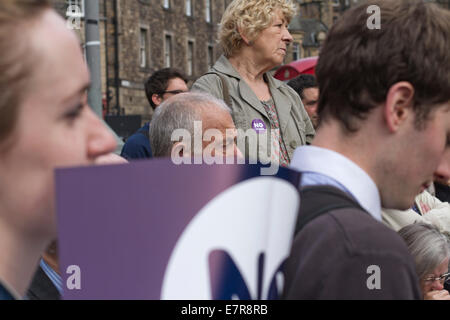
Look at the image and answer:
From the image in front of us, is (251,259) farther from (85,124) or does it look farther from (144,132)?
(144,132)

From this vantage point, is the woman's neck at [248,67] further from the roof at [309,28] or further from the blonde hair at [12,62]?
the roof at [309,28]

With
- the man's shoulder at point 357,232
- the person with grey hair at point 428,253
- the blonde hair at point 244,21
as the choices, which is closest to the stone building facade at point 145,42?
the blonde hair at point 244,21

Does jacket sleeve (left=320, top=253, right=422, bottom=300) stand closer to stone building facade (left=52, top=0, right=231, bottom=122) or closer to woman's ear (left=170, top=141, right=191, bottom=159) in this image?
woman's ear (left=170, top=141, right=191, bottom=159)

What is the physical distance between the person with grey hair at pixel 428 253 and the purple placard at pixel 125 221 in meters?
2.17

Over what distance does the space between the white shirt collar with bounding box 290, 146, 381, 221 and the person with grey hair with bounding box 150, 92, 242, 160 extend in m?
1.18

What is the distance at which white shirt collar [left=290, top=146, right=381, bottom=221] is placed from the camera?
1.63m

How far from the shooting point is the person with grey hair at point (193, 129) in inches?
113

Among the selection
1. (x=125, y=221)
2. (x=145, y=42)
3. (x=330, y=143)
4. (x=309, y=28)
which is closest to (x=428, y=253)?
(x=330, y=143)

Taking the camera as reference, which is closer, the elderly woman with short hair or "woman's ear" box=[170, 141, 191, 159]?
"woman's ear" box=[170, 141, 191, 159]

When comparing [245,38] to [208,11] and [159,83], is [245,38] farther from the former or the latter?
[208,11]

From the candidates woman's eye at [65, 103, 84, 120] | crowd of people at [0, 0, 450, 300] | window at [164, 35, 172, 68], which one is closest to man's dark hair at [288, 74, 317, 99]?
crowd of people at [0, 0, 450, 300]

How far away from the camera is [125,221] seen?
101 centimetres
